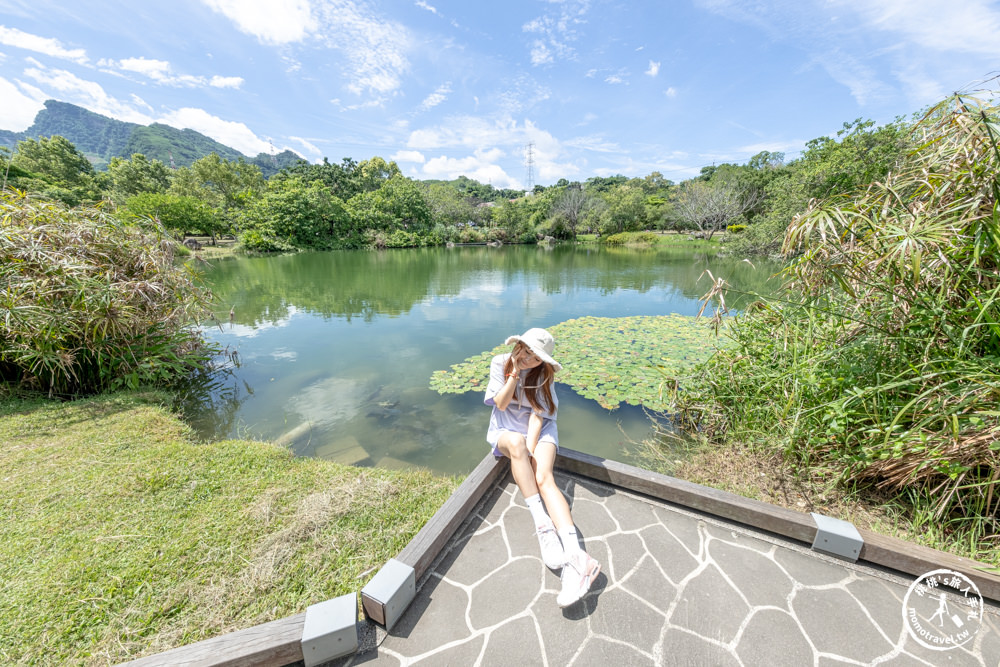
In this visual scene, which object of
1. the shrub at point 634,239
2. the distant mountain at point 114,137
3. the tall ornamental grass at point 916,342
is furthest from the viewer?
the distant mountain at point 114,137

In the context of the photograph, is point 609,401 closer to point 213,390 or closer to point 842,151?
point 213,390

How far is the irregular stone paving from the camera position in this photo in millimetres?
1563

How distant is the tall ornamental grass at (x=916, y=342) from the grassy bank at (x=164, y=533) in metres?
3.08

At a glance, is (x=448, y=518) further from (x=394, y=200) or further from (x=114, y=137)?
(x=114, y=137)

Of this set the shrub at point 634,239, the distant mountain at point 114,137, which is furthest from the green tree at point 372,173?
the distant mountain at point 114,137

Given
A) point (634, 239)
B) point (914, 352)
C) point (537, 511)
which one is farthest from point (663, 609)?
point (634, 239)

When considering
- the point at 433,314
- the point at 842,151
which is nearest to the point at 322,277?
the point at 433,314

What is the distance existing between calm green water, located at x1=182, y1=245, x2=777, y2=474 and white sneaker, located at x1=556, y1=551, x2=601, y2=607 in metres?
2.02

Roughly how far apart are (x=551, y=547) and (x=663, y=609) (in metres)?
0.60

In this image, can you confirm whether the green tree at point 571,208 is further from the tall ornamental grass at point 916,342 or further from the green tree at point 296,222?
the tall ornamental grass at point 916,342

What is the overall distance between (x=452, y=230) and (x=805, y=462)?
34.0 meters

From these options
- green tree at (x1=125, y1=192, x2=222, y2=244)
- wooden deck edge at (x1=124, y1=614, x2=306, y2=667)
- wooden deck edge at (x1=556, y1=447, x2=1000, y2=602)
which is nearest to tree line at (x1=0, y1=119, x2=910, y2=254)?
green tree at (x1=125, y1=192, x2=222, y2=244)

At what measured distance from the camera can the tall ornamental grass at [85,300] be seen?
367cm

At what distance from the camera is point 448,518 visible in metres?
2.13
